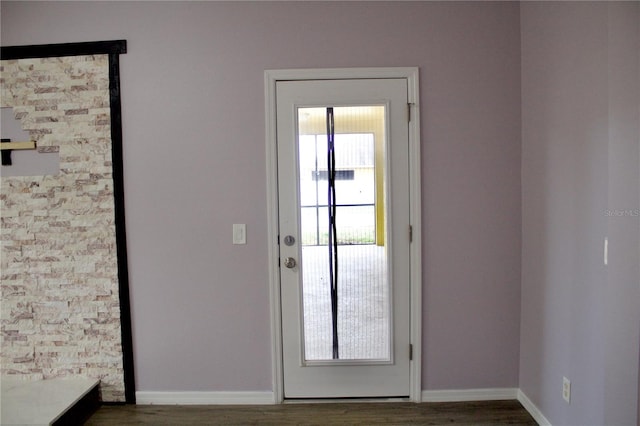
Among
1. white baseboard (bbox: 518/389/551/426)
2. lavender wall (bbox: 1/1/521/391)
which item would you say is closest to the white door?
lavender wall (bbox: 1/1/521/391)

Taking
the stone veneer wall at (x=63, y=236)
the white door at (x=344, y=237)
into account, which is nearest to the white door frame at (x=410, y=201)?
the white door at (x=344, y=237)

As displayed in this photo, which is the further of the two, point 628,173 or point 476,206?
point 476,206

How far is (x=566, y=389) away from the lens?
65.1 inches

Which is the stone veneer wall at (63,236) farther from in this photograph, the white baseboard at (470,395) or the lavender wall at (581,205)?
the lavender wall at (581,205)

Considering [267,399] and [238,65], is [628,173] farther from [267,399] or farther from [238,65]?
[267,399]

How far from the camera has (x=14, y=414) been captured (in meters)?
1.83

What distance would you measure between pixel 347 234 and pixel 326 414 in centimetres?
110

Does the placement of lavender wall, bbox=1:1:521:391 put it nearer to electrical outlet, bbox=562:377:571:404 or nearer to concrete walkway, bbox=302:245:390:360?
concrete walkway, bbox=302:245:390:360

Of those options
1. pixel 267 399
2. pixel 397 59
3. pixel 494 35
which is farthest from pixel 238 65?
pixel 267 399

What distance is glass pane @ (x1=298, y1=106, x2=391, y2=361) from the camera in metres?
2.03

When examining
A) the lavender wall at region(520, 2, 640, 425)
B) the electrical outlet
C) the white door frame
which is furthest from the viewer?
the white door frame

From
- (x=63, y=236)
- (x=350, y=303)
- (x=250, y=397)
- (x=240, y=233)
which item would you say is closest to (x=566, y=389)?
(x=350, y=303)

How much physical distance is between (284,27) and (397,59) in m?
0.72

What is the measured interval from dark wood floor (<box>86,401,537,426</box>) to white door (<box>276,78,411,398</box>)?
3.6 inches
